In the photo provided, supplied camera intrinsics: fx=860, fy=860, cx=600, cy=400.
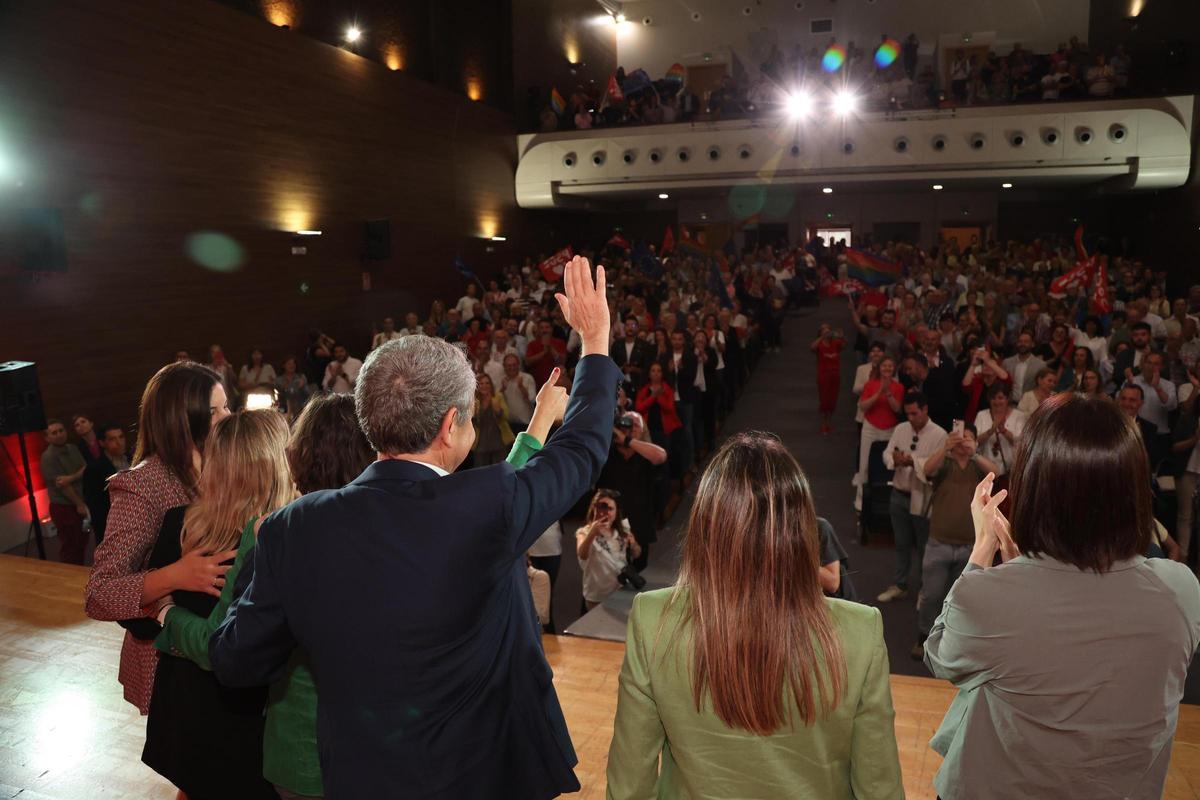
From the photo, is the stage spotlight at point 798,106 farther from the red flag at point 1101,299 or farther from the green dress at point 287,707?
the green dress at point 287,707

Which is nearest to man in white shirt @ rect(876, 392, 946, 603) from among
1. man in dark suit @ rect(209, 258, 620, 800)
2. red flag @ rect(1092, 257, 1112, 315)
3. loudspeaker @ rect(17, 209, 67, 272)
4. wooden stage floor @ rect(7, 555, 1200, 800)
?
wooden stage floor @ rect(7, 555, 1200, 800)

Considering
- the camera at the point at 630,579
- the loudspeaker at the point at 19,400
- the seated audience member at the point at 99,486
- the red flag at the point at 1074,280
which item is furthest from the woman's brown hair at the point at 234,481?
the red flag at the point at 1074,280

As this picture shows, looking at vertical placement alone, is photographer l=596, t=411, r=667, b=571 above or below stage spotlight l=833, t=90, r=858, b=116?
below

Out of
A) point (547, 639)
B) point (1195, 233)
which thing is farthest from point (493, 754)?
point (1195, 233)

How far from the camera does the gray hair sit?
139cm

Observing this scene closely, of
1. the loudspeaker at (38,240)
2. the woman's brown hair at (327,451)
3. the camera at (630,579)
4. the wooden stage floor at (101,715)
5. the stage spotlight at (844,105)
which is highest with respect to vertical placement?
the stage spotlight at (844,105)

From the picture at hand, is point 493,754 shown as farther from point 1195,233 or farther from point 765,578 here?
point 1195,233

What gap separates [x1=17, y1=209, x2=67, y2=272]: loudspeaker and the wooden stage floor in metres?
4.53

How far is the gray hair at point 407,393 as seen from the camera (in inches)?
54.6

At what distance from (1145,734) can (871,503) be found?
5.45 metres

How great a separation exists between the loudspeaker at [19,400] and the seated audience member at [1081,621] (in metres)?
5.79

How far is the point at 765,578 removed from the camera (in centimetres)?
131

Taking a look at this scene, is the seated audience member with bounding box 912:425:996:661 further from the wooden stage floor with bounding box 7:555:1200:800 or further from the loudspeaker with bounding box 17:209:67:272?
the loudspeaker with bounding box 17:209:67:272

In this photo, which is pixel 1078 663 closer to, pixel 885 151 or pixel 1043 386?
pixel 1043 386
